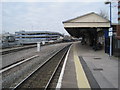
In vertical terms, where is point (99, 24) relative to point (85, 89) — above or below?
above

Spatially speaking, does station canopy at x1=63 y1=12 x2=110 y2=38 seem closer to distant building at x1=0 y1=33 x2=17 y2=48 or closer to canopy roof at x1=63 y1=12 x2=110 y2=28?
canopy roof at x1=63 y1=12 x2=110 y2=28

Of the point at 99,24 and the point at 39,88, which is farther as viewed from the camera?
the point at 99,24

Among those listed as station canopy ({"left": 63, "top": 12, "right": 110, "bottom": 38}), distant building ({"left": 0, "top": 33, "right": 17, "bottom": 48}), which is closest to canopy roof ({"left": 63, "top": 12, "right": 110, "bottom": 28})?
station canopy ({"left": 63, "top": 12, "right": 110, "bottom": 38})

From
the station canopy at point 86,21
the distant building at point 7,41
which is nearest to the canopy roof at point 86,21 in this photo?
the station canopy at point 86,21

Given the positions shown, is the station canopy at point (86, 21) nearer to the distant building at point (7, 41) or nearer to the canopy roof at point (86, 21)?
the canopy roof at point (86, 21)

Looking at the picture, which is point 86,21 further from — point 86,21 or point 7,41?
point 7,41

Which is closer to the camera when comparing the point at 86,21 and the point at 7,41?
the point at 86,21

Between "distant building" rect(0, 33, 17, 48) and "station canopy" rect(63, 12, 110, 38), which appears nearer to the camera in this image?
"station canopy" rect(63, 12, 110, 38)

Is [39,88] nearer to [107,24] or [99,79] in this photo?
[99,79]

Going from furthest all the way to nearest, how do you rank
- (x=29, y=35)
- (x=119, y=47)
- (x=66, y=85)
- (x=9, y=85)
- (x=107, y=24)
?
1. (x=29, y=35)
2. (x=107, y=24)
3. (x=119, y=47)
4. (x=9, y=85)
5. (x=66, y=85)

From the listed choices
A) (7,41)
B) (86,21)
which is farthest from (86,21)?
(7,41)

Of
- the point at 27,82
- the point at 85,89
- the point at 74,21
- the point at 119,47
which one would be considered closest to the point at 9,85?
the point at 27,82

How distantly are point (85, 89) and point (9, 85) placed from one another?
3755 mm

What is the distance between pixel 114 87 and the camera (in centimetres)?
809
